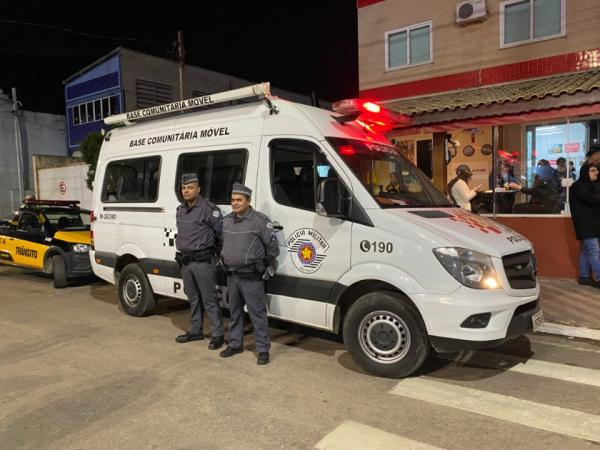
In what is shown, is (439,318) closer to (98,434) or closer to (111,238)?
(98,434)

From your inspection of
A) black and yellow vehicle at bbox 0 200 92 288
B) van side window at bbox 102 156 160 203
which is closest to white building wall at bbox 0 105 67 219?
black and yellow vehicle at bbox 0 200 92 288

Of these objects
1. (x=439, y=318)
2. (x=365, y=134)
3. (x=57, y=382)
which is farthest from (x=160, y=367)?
(x=365, y=134)

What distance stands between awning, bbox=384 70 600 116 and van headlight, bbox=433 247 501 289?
5071mm

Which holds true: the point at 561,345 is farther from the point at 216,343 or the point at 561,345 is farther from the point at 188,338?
the point at 188,338

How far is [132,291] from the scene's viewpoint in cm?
677

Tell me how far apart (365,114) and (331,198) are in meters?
1.38

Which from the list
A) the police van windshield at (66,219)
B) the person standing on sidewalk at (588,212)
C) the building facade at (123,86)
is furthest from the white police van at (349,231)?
the building facade at (123,86)

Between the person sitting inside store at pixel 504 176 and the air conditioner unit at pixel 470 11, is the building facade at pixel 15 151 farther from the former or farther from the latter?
the person sitting inside store at pixel 504 176

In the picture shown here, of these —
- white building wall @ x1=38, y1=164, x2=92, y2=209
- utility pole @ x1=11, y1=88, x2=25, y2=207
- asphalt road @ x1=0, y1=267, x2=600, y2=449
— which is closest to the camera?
asphalt road @ x1=0, y1=267, x2=600, y2=449

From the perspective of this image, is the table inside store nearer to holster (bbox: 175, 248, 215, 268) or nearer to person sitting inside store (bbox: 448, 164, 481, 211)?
person sitting inside store (bbox: 448, 164, 481, 211)

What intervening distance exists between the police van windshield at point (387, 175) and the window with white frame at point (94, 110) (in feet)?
87.2

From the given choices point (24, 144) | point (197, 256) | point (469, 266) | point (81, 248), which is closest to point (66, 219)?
→ point (81, 248)

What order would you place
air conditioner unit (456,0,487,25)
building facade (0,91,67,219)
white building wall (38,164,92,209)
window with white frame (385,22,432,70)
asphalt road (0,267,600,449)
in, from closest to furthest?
asphalt road (0,267,600,449)
air conditioner unit (456,0,487,25)
window with white frame (385,22,432,70)
white building wall (38,164,92,209)
building facade (0,91,67,219)

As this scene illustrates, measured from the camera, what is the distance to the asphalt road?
11.1 feet
